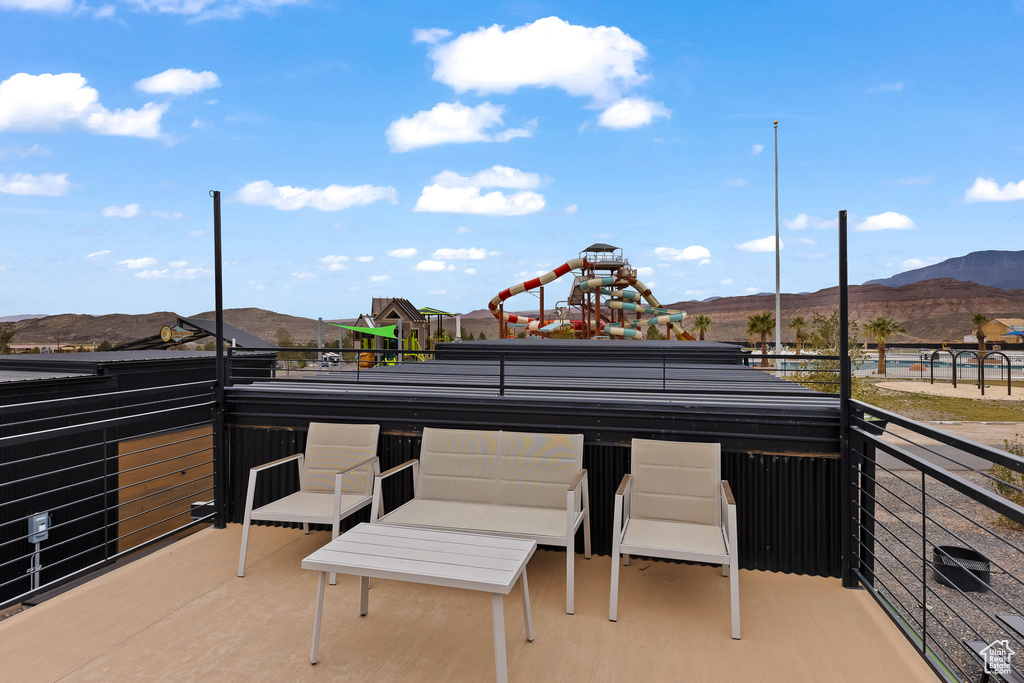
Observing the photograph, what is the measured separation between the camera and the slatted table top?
8.30ft

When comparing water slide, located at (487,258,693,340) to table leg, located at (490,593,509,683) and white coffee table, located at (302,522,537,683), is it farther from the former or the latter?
table leg, located at (490,593,509,683)

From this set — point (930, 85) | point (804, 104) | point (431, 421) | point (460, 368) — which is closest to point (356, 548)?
point (431, 421)

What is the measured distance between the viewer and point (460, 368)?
316 inches

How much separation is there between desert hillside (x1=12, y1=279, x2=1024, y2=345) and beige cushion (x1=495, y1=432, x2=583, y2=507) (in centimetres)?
6201

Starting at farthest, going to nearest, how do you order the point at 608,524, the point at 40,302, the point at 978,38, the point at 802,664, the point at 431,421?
the point at 978,38 < the point at 40,302 < the point at 431,421 < the point at 608,524 < the point at 802,664

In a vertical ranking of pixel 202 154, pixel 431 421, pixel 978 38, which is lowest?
pixel 431 421

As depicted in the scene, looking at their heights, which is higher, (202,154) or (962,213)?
(962,213)

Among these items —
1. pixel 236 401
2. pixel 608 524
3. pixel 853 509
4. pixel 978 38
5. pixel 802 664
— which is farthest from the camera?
pixel 978 38

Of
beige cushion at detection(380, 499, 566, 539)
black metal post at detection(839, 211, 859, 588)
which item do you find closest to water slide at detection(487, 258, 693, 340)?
beige cushion at detection(380, 499, 566, 539)

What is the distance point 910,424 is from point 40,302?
2455 inches

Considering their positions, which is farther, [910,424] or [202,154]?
[202,154]

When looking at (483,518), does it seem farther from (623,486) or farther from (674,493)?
(674,493)

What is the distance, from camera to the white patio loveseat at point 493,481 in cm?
367

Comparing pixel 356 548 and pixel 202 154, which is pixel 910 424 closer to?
pixel 356 548
